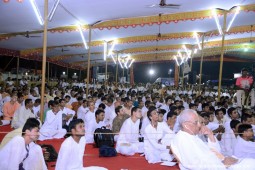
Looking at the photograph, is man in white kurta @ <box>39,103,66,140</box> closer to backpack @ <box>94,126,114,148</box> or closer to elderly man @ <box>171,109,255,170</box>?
backpack @ <box>94,126,114,148</box>

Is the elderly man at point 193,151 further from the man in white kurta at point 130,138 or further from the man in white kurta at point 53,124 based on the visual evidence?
the man in white kurta at point 53,124

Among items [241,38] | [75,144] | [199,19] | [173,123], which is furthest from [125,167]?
[241,38]

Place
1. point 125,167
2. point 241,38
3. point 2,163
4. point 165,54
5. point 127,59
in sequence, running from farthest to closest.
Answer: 1. point 127,59
2. point 165,54
3. point 241,38
4. point 125,167
5. point 2,163

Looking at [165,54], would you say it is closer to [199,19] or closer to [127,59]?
[127,59]

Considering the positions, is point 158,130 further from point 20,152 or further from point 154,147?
point 20,152

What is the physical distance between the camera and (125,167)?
16.9 feet

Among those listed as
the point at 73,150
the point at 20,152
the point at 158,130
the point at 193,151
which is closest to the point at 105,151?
the point at 158,130

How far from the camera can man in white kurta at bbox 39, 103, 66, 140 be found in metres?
7.28

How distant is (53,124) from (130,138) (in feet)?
6.72

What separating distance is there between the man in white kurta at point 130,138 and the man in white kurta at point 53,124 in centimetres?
176

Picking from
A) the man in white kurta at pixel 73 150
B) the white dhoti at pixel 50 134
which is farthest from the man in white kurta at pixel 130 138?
the man in white kurta at pixel 73 150

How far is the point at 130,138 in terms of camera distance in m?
6.50

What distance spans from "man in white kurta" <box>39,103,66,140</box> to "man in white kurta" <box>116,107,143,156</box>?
1.76m

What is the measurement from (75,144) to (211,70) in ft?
72.5
